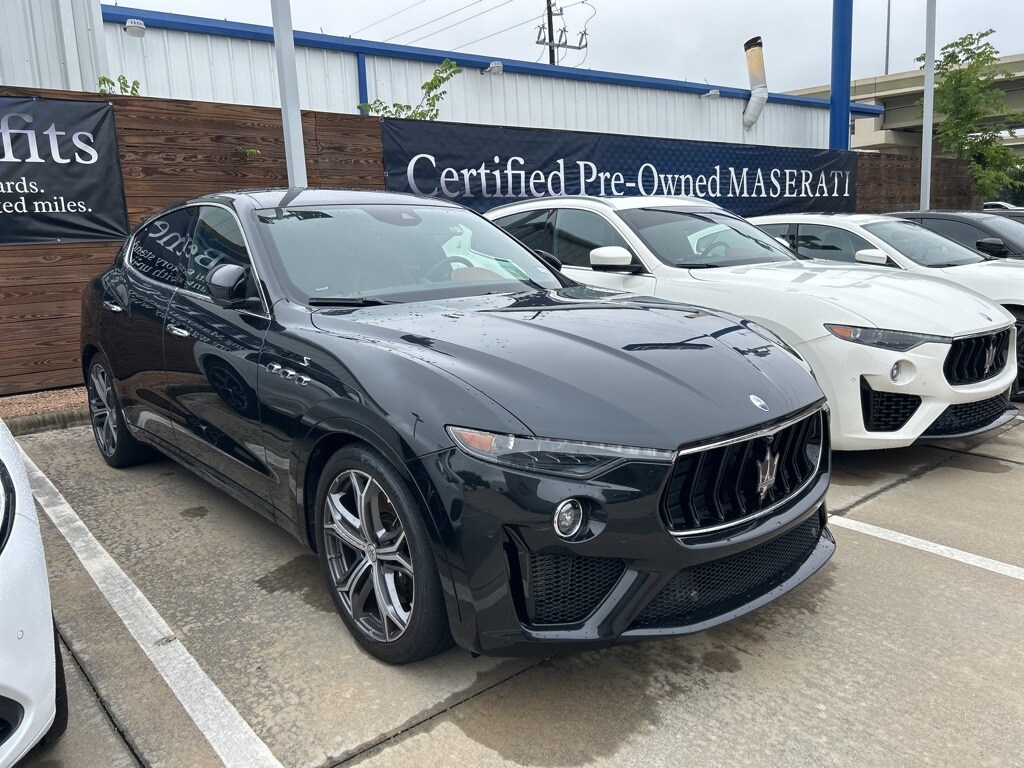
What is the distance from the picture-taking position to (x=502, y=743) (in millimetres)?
2336

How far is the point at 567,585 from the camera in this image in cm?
229

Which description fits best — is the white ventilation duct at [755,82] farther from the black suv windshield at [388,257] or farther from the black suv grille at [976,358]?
the black suv windshield at [388,257]

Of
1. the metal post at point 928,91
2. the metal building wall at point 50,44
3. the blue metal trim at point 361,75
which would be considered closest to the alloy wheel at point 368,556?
the metal building wall at point 50,44

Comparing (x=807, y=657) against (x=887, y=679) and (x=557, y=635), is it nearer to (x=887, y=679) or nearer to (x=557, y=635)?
(x=887, y=679)

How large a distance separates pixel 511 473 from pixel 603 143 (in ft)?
31.2

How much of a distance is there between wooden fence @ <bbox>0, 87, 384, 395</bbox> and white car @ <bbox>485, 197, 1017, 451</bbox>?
395 centimetres

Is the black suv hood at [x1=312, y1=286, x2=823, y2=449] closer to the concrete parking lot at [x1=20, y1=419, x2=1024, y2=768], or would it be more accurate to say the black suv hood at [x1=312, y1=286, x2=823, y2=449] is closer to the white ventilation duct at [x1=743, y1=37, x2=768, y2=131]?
the concrete parking lot at [x1=20, y1=419, x2=1024, y2=768]

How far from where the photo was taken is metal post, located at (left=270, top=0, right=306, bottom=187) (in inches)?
283

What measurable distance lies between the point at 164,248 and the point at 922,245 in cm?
625

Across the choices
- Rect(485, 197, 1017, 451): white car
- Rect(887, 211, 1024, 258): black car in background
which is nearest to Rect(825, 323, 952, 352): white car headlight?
Rect(485, 197, 1017, 451): white car

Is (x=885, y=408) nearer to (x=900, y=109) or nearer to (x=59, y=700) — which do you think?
(x=59, y=700)

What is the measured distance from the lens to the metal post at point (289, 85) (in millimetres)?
7180

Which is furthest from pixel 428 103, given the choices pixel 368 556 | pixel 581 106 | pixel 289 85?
pixel 368 556

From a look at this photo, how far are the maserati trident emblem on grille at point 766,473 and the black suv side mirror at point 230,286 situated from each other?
2.06 meters
